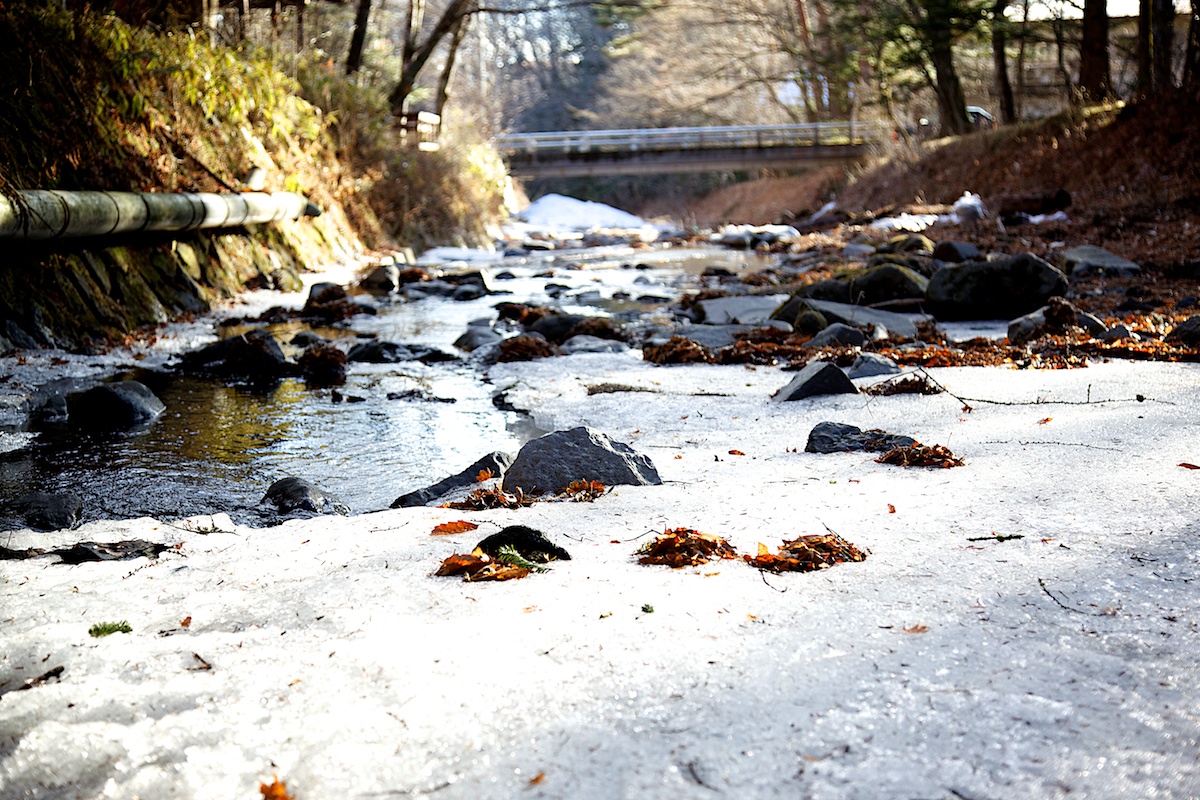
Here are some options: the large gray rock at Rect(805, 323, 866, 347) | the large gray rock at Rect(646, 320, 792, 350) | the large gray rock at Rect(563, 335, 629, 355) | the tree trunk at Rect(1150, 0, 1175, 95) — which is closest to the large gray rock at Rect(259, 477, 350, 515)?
the large gray rock at Rect(563, 335, 629, 355)

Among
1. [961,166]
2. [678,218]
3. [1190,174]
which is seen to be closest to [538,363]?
[1190,174]

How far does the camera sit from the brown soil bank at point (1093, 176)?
449 inches

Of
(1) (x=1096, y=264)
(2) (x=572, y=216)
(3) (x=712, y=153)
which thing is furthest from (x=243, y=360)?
(2) (x=572, y=216)

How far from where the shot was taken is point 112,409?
Result: 4.90 m

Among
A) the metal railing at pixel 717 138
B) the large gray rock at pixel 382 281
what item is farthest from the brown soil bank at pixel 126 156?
the metal railing at pixel 717 138

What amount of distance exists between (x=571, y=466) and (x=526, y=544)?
79 cm

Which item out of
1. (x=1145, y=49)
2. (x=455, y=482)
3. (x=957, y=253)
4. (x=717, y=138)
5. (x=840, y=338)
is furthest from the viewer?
(x=717, y=138)

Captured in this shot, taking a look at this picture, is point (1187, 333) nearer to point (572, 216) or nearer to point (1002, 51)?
point (1002, 51)

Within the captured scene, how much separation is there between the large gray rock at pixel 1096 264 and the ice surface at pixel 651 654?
6808mm

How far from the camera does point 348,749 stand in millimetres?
1710

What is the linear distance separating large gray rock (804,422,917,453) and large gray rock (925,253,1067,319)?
428 cm

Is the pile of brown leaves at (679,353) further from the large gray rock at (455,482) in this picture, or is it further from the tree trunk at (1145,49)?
the tree trunk at (1145,49)

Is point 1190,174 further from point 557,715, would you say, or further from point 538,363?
point 557,715

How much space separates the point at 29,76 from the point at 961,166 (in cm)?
1685
